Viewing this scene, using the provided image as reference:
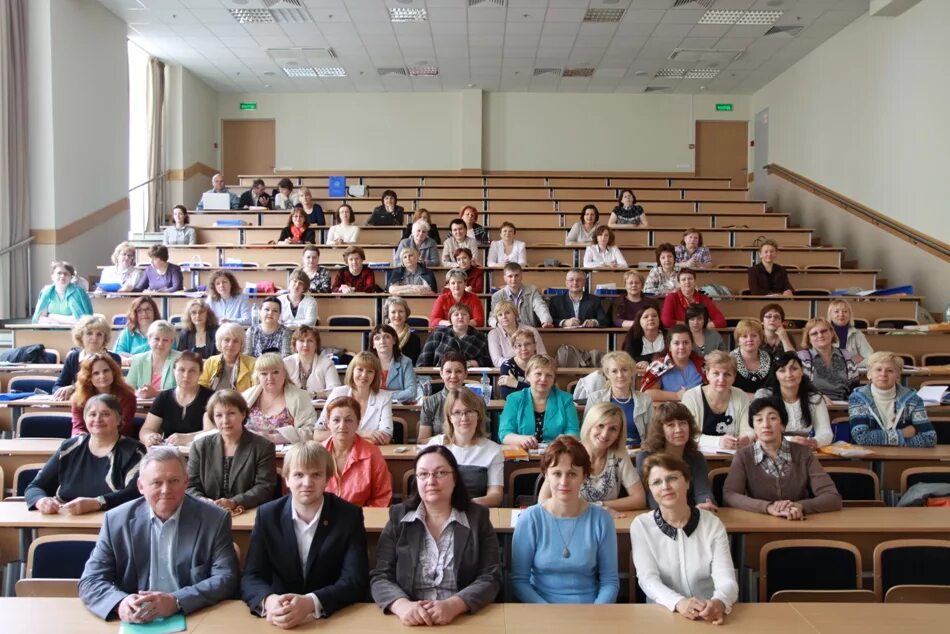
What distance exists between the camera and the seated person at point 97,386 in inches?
143

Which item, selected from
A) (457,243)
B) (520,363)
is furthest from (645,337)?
(457,243)

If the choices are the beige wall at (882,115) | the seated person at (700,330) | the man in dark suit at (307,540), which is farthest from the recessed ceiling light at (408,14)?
the man in dark suit at (307,540)

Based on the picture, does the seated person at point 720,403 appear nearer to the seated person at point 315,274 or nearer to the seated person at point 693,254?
the seated person at point 693,254

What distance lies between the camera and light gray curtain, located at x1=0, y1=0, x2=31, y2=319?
7.46 m

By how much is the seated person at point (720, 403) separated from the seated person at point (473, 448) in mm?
1149

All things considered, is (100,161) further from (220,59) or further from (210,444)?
(210,444)

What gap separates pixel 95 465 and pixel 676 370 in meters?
3.42

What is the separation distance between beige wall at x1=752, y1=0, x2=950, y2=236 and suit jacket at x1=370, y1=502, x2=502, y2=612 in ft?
22.1

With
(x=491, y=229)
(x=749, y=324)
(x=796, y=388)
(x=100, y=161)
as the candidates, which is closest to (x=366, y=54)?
(x=491, y=229)

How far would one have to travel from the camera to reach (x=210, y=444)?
3.25m

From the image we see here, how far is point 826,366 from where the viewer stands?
495 cm

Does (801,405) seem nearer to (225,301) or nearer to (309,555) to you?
(309,555)

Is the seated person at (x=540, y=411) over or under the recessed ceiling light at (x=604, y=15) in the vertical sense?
under

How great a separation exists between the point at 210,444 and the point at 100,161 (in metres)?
7.06
